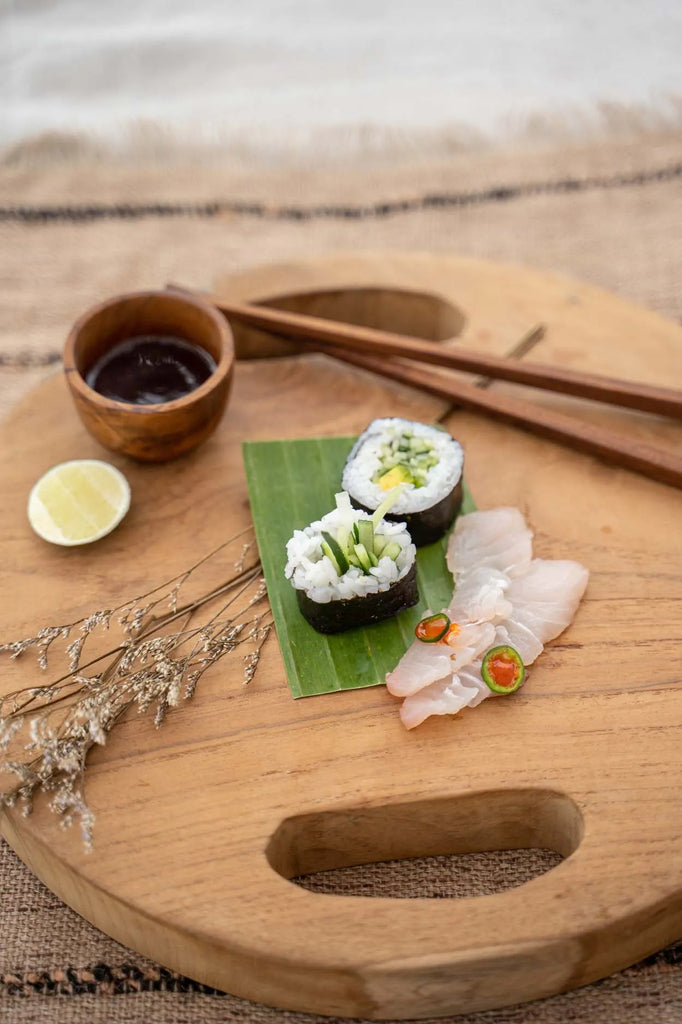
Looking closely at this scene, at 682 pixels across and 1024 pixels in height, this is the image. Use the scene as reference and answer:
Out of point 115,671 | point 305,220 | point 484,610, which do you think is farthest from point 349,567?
point 305,220

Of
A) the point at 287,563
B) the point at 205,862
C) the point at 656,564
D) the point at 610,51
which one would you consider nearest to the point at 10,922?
the point at 205,862

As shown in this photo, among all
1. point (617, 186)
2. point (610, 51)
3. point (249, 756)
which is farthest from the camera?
point (610, 51)

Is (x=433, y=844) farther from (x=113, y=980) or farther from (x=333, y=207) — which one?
(x=333, y=207)

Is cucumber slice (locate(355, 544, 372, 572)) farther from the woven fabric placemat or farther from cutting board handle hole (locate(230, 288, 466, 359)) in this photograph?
the woven fabric placemat

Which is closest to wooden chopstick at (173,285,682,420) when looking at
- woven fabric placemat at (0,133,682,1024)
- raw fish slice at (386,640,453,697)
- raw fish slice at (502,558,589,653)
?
raw fish slice at (502,558,589,653)

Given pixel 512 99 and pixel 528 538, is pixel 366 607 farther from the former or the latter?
pixel 512 99
